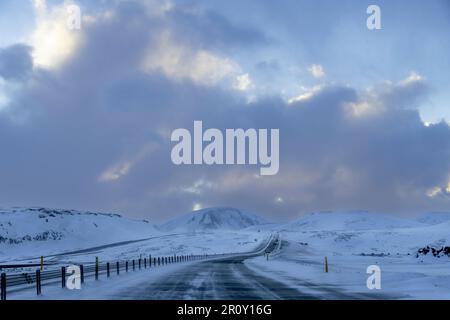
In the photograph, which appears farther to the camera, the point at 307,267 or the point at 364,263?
the point at 364,263

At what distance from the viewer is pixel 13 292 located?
23.8 m

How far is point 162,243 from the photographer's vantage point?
15188 cm

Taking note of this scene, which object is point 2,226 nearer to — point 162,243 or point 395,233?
point 162,243

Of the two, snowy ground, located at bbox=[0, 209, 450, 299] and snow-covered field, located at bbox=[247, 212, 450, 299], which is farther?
snow-covered field, located at bbox=[247, 212, 450, 299]

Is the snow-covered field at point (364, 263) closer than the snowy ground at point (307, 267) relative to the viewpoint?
No

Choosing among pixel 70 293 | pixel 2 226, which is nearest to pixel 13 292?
pixel 70 293

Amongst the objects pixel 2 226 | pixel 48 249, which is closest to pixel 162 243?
pixel 48 249

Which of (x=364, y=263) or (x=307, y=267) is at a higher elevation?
(x=307, y=267)
